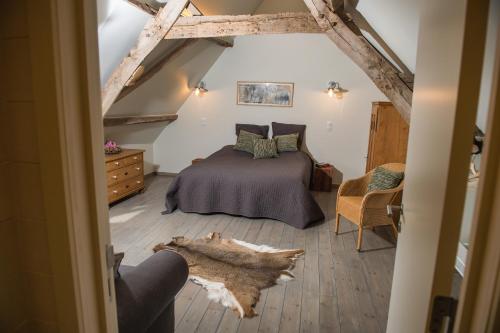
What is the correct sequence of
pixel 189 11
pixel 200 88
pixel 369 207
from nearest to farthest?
1. pixel 369 207
2. pixel 189 11
3. pixel 200 88

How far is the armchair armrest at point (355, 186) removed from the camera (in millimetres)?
3525

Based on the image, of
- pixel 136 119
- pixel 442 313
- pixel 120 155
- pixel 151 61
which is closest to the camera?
pixel 442 313

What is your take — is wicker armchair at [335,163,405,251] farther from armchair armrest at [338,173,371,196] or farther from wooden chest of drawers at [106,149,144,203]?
wooden chest of drawers at [106,149,144,203]

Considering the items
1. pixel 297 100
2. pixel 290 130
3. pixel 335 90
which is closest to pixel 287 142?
pixel 290 130

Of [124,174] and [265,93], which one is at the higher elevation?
[265,93]

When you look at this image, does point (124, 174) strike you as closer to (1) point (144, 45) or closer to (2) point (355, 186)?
(1) point (144, 45)

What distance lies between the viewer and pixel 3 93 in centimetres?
73

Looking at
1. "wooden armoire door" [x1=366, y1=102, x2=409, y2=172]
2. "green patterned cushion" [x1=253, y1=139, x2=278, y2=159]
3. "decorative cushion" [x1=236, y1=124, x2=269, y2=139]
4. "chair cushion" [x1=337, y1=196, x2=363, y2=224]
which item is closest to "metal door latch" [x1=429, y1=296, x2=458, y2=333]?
"chair cushion" [x1=337, y1=196, x2=363, y2=224]

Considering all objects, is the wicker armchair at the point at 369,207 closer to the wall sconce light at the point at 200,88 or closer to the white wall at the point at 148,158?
the wall sconce light at the point at 200,88

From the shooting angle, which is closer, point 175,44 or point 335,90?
point 175,44

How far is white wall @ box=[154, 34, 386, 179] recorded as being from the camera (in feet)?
17.1

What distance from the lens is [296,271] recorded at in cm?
279

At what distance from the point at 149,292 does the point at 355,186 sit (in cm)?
279

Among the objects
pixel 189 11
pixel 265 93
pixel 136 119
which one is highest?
pixel 189 11
